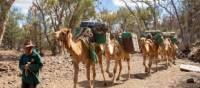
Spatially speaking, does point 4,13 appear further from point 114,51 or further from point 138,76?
point 138,76

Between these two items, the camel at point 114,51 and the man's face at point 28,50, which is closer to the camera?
the man's face at point 28,50

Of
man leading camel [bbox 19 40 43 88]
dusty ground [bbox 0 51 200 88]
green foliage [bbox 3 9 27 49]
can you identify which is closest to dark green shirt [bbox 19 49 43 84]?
man leading camel [bbox 19 40 43 88]

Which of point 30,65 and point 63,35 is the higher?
point 63,35

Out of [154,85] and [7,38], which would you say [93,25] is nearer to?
[154,85]

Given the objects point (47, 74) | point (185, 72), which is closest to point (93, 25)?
point (47, 74)

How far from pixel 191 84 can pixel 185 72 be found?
415 cm

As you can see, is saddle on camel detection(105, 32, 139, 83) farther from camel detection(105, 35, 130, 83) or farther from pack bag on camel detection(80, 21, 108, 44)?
pack bag on camel detection(80, 21, 108, 44)

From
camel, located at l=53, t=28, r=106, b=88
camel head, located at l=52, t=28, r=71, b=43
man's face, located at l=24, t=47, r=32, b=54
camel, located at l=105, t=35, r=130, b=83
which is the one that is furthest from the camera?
camel, located at l=105, t=35, r=130, b=83

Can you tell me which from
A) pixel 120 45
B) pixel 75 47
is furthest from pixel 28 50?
pixel 120 45

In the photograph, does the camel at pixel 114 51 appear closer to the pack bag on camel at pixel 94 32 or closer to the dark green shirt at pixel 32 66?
the pack bag on camel at pixel 94 32

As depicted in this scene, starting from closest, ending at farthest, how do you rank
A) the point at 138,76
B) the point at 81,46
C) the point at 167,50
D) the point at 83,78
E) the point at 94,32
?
1. the point at 81,46
2. the point at 94,32
3. the point at 83,78
4. the point at 138,76
5. the point at 167,50

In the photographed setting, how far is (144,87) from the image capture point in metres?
16.8

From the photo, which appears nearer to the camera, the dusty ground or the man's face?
the man's face

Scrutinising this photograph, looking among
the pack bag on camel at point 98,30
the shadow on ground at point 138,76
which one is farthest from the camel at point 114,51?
the shadow on ground at point 138,76
